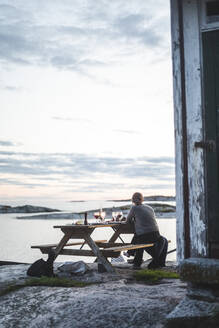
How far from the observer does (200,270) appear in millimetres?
4160

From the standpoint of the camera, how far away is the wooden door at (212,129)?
4324 millimetres

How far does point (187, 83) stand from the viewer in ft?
14.9

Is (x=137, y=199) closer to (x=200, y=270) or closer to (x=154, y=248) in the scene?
(x=154, y=248)

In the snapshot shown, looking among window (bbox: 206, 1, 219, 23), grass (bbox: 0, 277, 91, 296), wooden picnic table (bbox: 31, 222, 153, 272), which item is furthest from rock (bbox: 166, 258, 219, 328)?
wooden picnic table (bbox: 31, 222, 153, 272)

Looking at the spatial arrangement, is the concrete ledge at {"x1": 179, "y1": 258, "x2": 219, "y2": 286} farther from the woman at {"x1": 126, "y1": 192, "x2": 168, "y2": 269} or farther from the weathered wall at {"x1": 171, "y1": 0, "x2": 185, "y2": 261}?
the woman at {"x1": 126, "y1": 192, "x2": 168, "y2": 269}

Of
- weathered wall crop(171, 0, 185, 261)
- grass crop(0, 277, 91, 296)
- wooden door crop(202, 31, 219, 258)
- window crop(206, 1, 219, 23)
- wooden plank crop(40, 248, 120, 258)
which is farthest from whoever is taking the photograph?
wooden plank crop(40, 248, 120, 258)

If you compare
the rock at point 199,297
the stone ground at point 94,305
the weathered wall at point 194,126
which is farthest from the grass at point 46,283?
the weathered wall at point 194,126

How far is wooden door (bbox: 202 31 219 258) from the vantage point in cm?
432

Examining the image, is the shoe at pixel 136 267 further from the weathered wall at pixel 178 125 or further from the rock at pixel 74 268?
the weathered wall at pixel 178 125

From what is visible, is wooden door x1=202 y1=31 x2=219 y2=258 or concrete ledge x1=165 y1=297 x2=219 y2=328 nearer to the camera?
concrete ledge x1=165 y1=297 x2=219 y2=328

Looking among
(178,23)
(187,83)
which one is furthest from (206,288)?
(178,23)

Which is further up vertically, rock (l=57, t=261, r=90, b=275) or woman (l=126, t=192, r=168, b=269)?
woman (l=126, t=192, r=168, b=269)

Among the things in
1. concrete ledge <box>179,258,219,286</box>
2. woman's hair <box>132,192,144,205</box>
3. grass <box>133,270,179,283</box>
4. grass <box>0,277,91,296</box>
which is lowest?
grass <box>133,270,179,283</box>

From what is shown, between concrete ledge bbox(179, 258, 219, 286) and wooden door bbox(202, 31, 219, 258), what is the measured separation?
7.3 inches
